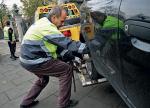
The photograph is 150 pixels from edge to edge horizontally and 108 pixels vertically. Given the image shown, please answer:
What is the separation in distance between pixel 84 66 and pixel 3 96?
71.2 inches

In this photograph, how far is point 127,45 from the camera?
1.92 meters

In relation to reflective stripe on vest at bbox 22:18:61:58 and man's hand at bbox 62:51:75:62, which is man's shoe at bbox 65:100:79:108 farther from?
reflective stripe on vest at bbox 22:18:61:58

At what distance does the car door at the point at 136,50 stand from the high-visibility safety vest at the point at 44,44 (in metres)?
1.33

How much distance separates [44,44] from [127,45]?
1.75 metres

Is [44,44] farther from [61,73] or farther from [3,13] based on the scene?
[3,13]

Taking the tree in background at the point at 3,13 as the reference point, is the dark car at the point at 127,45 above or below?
above

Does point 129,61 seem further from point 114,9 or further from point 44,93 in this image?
point 44,93

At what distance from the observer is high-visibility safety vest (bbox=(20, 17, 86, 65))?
3.34 meters

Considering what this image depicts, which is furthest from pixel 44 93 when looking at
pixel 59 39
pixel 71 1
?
pixel 71 1

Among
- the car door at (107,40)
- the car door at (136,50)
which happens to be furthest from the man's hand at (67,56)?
the car door at (136,50)

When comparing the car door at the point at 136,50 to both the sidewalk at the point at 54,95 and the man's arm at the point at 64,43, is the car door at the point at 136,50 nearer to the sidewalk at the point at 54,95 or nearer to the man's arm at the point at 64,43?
the man's arm at the point at 64,43

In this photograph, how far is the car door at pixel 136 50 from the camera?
5.38 ft

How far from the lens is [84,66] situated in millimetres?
4109

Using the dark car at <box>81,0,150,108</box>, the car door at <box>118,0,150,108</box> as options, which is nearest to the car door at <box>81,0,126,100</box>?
the dark car at <box>81,0,150,108</box>
